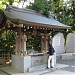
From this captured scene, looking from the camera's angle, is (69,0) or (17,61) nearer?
(17,61)

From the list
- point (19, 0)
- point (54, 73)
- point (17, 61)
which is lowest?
point (54, 73)

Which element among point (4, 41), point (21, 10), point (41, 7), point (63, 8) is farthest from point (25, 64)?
point (63, 8)

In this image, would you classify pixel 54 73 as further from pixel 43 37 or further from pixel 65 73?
pixel 43 37

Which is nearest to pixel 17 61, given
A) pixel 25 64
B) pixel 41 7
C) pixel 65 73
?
pixel 25 64

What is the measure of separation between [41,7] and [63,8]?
5.85 meters

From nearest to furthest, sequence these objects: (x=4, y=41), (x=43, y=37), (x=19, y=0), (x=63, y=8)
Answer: (x=43, y=37)
(x=4, y=41)
(x=19, y=0)
(x=63, y=8)

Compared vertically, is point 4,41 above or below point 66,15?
below

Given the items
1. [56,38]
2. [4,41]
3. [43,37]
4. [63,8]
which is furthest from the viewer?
[63,8]

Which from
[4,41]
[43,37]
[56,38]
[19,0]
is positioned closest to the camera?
[43,37]

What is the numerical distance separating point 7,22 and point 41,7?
5453mm

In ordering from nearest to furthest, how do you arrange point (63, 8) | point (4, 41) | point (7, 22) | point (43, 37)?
1. point (7, 22)
2. point (43, 37)
3. point (4, 41)
4. point (63, 8)

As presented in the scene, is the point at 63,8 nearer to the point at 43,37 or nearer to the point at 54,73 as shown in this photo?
the point at 43,37

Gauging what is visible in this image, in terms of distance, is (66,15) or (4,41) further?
(66,15)

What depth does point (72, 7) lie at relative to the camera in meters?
18.5
